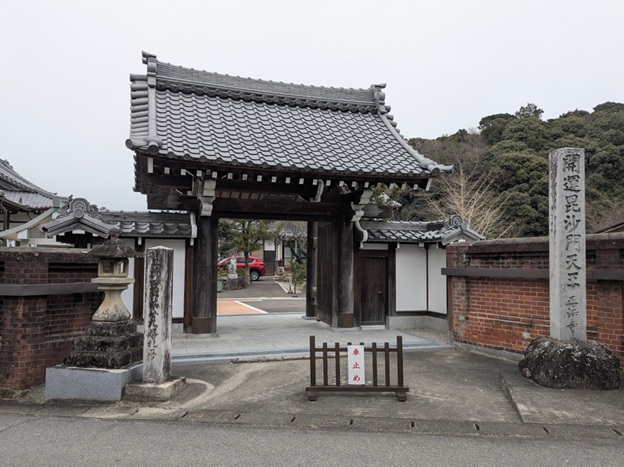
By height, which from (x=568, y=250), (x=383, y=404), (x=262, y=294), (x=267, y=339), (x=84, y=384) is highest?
(x=568, y=250)

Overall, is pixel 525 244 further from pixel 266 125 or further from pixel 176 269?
pixel 176 269

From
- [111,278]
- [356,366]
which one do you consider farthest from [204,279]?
[356,366]

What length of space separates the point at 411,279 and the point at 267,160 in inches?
218

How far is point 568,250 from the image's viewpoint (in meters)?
6.90

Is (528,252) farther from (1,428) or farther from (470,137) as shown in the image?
(470,137)

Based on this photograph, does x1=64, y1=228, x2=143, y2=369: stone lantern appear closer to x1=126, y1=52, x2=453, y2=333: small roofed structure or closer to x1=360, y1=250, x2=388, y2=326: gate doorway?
x1=126, y1=52, x2=453, y2=333: small roofed structure

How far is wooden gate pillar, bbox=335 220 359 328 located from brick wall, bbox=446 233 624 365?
261cm

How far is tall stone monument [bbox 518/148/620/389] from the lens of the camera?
6.33 m

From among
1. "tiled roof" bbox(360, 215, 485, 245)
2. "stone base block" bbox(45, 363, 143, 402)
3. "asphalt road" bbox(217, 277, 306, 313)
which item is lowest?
"asphalt road" bbox(217, 277, 306, 313)

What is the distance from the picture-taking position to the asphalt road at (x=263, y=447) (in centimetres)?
421

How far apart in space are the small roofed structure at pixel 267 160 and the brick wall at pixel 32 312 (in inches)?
114

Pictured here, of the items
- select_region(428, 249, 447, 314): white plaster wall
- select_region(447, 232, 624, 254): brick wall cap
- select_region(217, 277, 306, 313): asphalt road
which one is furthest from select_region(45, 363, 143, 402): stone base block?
select_region(217, 277, 306, 313): asphalt road

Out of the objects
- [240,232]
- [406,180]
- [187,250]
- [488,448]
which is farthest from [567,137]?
[488,448]

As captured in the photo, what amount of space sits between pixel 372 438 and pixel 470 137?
4927 centimetres
